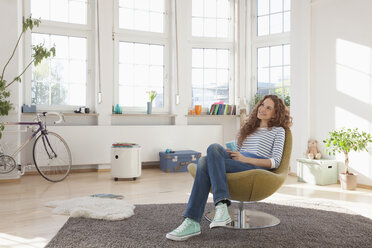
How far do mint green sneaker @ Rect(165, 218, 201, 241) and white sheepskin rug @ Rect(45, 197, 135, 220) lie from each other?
65cm

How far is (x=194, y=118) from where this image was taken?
6.13 meters

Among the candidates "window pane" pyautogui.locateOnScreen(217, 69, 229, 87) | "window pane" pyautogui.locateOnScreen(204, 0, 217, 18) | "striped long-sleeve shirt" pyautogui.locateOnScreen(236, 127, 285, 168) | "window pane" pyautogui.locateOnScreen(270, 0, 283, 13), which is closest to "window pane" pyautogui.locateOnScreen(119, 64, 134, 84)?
"window pane" pyautogui.locateOnScreen(217, 69, 229, 87)

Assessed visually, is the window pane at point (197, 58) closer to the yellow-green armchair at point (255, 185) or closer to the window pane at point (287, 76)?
the window pane at point (287, 76)

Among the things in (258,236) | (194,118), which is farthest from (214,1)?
(258,236)

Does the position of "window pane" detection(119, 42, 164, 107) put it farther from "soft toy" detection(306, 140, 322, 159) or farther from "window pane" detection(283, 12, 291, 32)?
"soft toy" detection(306, 140, 322, 159)

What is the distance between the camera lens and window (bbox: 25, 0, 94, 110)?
5195 mm

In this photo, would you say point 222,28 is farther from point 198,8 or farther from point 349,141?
point 349,141

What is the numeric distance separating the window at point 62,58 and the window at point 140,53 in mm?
497

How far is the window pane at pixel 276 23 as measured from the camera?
5742 millimetres

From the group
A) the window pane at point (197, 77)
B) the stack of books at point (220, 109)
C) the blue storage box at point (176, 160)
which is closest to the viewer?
the blue storage box at point (176, 160)

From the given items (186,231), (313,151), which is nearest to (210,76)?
(313,151)

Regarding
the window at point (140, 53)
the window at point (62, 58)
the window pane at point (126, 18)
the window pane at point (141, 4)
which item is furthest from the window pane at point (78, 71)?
the window pane at point (141, 4)

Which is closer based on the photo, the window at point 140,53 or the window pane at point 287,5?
the window pane at point 287,5

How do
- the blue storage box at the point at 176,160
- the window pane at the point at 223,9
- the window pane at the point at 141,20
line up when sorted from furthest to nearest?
the window pane at the point at 223,9 < the window pane at the point at 141,20 < the blue storage box at the point at 176,160
